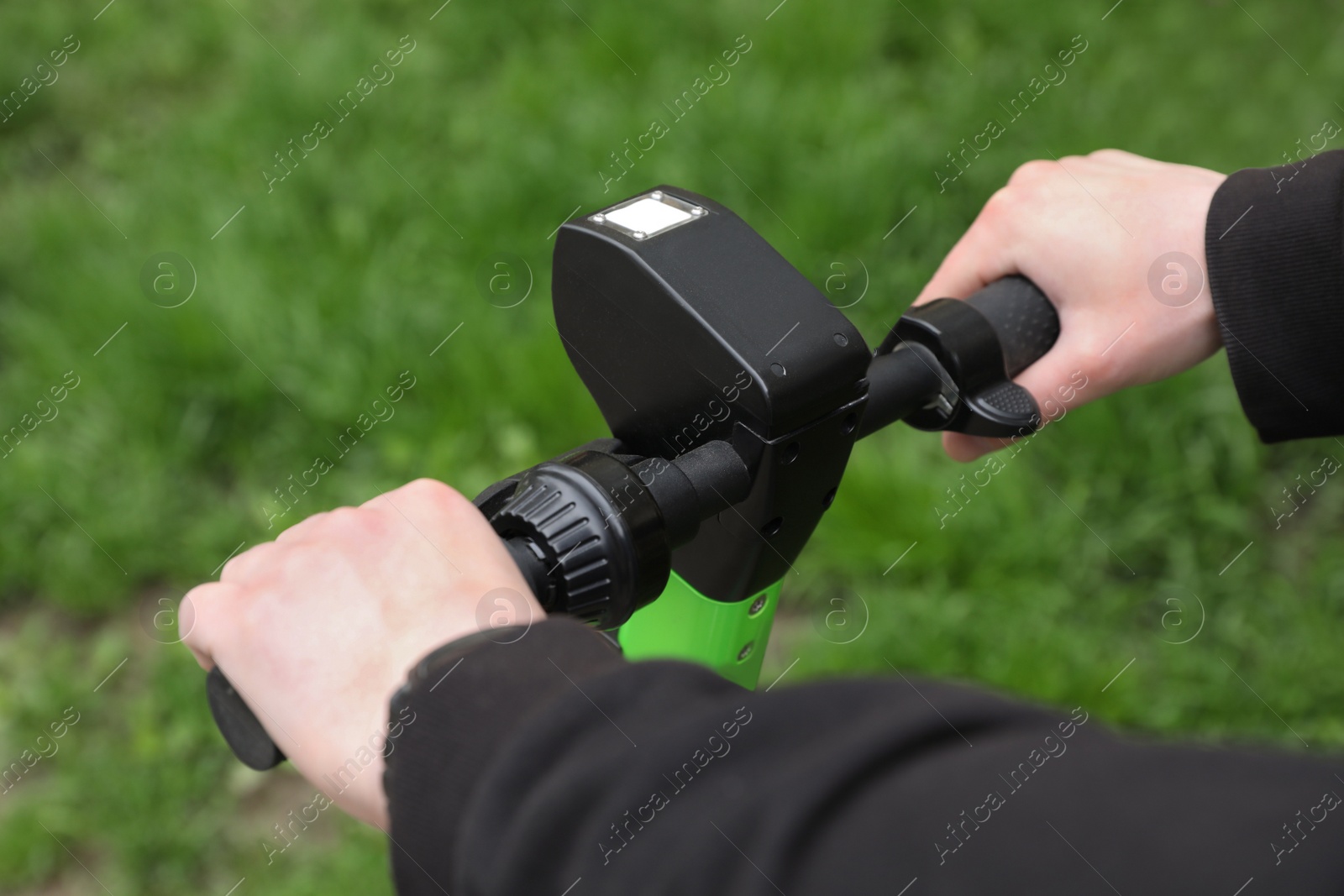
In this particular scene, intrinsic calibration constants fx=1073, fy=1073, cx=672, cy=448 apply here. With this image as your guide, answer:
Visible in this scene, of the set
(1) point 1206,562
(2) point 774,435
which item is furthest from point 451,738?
(1) point 1206,562

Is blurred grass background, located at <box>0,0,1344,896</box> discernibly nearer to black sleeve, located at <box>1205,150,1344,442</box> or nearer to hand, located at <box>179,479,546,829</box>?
black sleeve, located at <box>1205,150,1344,442</box>

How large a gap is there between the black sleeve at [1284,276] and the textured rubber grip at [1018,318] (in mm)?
169

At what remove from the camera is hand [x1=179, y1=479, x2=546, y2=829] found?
73 centimetres

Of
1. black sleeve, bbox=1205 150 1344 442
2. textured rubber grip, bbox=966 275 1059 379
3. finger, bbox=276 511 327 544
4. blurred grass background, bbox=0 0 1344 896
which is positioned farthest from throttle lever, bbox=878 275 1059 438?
blurred grass background, bbox=0 0 1344 896

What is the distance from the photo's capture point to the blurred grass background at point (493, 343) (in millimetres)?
2084

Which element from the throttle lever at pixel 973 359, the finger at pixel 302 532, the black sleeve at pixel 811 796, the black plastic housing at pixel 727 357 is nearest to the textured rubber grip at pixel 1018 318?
the throttle lever at pixel 973 359

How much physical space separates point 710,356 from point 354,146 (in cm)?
244

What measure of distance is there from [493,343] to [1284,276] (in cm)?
176

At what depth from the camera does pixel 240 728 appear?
77 cm

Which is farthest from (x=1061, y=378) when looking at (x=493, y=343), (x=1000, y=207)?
(x=493, y=343)

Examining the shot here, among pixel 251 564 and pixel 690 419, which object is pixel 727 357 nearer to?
pixel 690 419

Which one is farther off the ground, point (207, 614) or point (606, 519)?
point (207, 614)

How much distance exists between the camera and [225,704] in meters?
0.78

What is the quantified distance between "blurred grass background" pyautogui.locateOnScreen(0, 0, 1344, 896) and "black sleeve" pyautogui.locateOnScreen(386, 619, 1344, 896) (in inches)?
57.7
